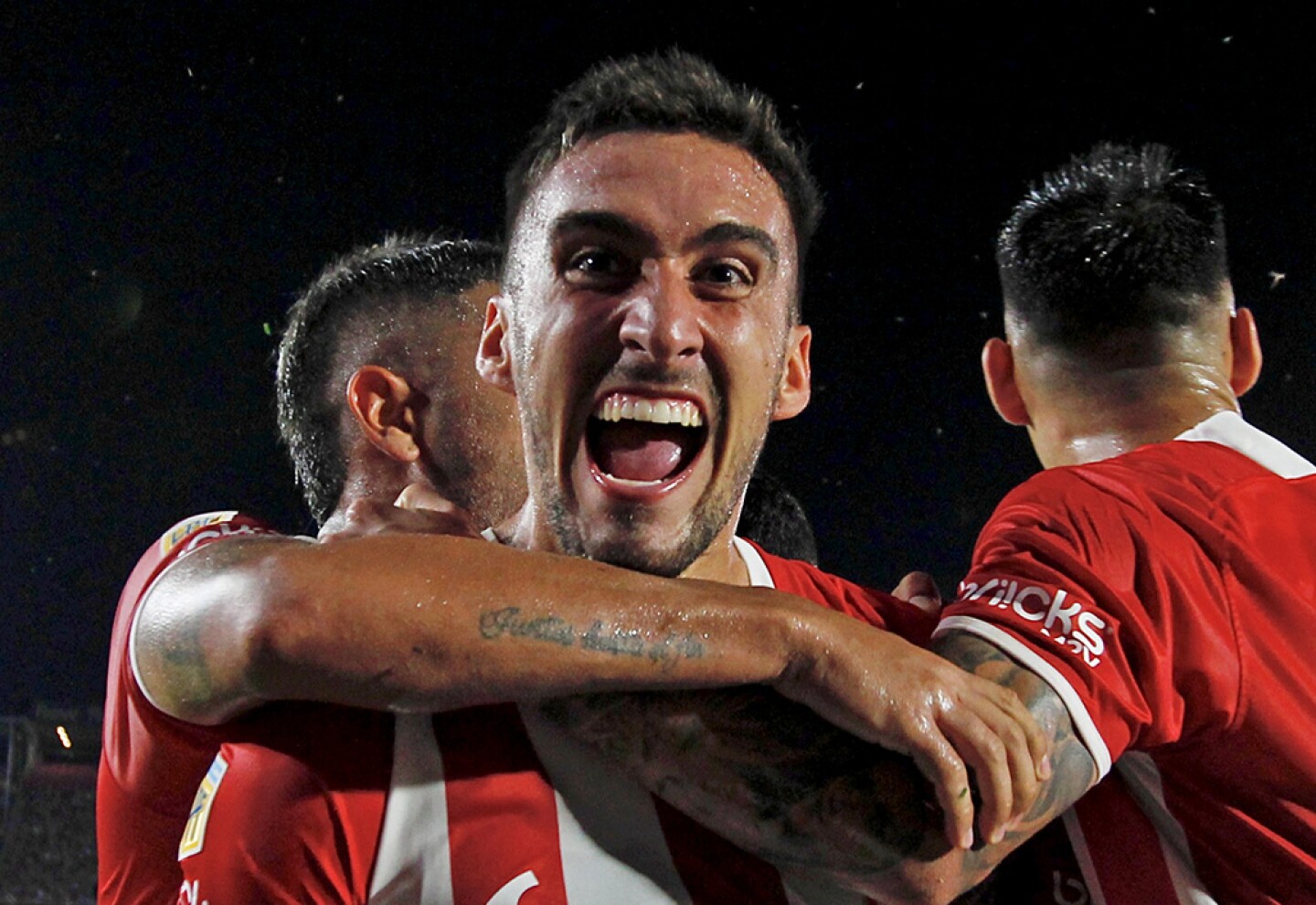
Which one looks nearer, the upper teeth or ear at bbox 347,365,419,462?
the upper teeth

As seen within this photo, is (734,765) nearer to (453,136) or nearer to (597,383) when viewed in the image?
(597,383)

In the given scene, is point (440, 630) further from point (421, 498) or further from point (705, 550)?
point (421, 498)

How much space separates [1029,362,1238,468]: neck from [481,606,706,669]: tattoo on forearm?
87 centimetres

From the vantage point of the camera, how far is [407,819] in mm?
1148

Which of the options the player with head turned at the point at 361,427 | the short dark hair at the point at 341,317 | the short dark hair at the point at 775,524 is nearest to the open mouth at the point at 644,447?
the player with head turned at the point at 361,427

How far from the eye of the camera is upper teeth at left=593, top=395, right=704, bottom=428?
1.36 metres

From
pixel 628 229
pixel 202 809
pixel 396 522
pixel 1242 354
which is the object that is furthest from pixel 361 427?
pixel 1242 354

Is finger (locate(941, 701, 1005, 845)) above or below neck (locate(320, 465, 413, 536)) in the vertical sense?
below

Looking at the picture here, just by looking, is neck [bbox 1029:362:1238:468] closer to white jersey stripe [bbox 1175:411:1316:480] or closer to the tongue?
white jersey stripe [bbox 1175:411:1316:480]

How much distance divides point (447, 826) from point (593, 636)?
0.28m

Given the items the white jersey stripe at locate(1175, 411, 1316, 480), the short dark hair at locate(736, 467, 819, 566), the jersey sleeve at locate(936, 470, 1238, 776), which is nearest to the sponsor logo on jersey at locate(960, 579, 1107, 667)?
the jersey sleeve at locate(936, 470, 1238, 776)

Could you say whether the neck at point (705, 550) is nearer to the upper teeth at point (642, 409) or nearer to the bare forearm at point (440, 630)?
the upper teeth at point (642, 409)

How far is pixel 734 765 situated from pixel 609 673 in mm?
171

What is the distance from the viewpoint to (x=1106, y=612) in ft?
3.75
